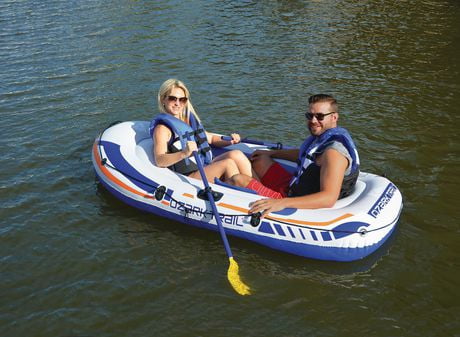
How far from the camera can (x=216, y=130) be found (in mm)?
8734

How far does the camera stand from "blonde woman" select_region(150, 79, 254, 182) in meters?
6.07

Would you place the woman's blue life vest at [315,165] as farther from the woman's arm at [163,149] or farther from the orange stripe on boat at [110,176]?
the orange stripe on boat at [110,176]

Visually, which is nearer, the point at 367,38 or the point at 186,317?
the point at 186,317

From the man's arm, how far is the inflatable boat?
0.16m

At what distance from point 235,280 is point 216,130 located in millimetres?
3962

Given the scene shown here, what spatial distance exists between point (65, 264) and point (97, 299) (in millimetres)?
735

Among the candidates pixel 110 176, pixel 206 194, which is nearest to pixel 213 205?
pixel 206 194

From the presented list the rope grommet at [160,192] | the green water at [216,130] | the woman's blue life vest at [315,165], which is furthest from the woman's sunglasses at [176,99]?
the woman's blue life vest at [315,165]

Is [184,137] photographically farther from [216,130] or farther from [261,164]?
[216,130]

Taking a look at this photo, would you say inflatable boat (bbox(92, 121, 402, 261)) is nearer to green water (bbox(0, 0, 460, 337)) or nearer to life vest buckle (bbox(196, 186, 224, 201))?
life vest buckle (bbox(196, 186, 224, 201))

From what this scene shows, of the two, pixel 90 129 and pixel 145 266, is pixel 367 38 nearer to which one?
pixel 90 129

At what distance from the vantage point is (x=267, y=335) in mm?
4617

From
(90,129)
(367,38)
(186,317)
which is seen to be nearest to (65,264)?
(186,317)

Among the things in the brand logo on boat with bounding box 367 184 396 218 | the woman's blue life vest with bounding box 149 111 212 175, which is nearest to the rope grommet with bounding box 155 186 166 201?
the woman's blue life vest with bounding box 149 111 212 175
